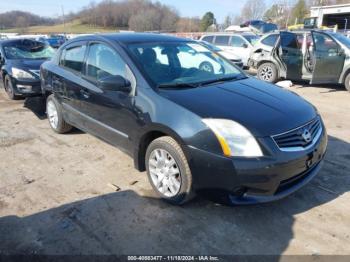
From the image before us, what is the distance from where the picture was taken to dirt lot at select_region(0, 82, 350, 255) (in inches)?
107

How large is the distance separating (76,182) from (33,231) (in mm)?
941

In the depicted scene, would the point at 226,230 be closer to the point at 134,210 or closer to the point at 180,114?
the point at 134,210

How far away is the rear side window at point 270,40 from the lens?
10112 mm

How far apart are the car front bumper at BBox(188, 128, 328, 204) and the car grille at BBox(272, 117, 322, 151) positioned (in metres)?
0.06

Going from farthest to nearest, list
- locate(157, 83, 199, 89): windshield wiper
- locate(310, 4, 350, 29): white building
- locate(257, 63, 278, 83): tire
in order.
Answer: locate(310, 4, 350, 29): white building
locate(257, 63, 278, 83): tire
locate(157, 83, 199, 89): windshield wiper

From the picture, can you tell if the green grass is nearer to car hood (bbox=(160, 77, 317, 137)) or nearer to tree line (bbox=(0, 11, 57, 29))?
tree line (bbox=(0, 11, 57, 29))

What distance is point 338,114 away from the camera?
6707mm

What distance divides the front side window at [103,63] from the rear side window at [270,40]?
7.40 meters

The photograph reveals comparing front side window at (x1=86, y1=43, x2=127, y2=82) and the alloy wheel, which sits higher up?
front side window at (x1=86, y1=43, x2=127, y2=82)

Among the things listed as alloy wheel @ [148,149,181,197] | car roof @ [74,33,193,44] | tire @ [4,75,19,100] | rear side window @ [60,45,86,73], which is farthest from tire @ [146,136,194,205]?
tire @ [4,75,19,100]

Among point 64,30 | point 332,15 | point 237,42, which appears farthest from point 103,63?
point 64,30

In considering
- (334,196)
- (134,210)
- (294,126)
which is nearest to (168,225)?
(134,210)

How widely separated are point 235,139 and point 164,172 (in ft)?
2.88

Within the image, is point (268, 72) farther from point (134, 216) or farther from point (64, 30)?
point (64, 30)
